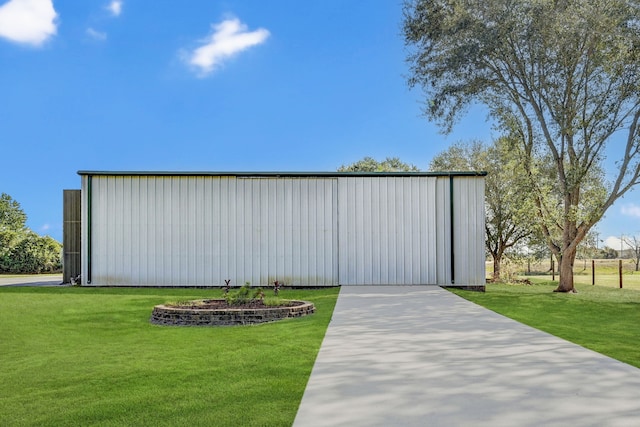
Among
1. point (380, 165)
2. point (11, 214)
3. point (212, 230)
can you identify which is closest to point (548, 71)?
point (212, 230)

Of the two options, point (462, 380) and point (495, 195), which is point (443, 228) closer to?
point (495, 195)

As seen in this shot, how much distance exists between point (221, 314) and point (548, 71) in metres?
13.6

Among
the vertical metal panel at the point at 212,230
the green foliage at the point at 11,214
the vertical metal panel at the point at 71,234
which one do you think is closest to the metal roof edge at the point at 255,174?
the vertical metal panel at the point at 212,230

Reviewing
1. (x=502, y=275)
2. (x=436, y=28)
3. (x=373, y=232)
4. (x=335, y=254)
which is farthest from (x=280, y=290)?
(x=502, y=275)

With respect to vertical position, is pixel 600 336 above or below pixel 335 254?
below

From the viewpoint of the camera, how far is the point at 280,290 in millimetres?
15406

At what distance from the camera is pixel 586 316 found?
10.4m

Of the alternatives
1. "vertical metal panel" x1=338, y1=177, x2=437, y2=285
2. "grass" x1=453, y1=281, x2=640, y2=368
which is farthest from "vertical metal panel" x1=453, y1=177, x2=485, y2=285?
"grass" x1=453, y1=281, x2=640, y2=368

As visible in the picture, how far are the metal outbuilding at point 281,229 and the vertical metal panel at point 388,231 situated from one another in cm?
3

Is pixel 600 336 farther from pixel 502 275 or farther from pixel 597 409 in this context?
pixel 502 275

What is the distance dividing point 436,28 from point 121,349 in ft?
48.7

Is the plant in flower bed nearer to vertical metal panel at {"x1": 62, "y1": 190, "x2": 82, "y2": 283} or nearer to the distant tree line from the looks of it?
vertical metal panel at {"x1": 62, "y1": 190, "x2": 82, "y2": 283}

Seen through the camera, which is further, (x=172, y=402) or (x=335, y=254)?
(x=335, y=254)

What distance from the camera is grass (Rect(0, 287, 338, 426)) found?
3.93 meters
